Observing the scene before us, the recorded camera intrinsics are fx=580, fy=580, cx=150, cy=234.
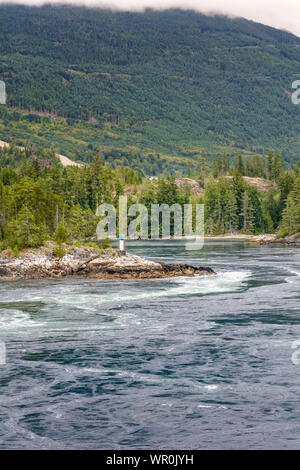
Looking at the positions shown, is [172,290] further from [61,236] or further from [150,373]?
[150,373]

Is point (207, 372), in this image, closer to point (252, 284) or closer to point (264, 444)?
point (264, 444)

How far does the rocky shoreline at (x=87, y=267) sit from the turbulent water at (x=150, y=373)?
17144mm

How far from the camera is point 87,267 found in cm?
7106

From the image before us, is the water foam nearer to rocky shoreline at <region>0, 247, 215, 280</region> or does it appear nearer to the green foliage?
rocky shoreline at <region>0, 247, 215, 280</region>

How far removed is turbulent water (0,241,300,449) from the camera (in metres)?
21.2

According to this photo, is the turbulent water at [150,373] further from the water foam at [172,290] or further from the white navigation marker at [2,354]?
the water foam at [172,290]

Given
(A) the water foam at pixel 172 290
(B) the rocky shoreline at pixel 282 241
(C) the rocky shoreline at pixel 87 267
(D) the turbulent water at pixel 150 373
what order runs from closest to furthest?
(D) the turbulent water at pixel 150 373
(A) the water foam at pixel 172 290
(C) the rocky shoreline at pixel 87 267
(B) the rocky shoreline at pixel 282 241

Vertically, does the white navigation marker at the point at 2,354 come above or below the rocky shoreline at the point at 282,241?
above

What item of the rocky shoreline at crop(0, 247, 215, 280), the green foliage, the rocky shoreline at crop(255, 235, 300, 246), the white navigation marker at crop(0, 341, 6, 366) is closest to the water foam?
the rocky shoreline at crop(0, 247, 215, 280)

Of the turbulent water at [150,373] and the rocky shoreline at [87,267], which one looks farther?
the rocky shoreline at [87,267]

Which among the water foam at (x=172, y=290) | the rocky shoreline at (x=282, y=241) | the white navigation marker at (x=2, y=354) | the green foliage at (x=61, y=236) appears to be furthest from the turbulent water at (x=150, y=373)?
the rocky shoreline at (x=282, y=241)

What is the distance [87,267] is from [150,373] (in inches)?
1734

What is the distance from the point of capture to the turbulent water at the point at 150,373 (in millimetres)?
21161
